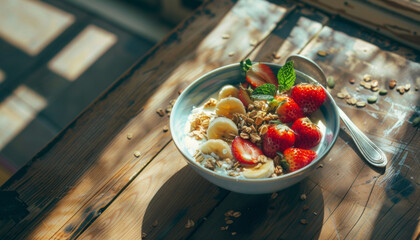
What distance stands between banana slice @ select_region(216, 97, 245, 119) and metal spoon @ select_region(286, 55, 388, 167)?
232 millimetres

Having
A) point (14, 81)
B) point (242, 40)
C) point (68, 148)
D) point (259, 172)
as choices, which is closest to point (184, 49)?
point (242, 40)

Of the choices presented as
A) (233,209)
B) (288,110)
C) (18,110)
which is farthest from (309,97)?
(18,110)

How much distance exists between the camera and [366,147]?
912 millimetres

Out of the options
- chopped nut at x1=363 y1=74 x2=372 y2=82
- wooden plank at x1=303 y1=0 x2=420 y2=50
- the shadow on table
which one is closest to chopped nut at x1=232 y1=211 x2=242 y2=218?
the shadow on table

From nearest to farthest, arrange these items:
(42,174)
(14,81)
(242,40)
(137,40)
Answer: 1. (42,174)
2. (242,40)
3. (14,81)
4. (137,40)

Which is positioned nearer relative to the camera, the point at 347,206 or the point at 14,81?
the point at 347,206

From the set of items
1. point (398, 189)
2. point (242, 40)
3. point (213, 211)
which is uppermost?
point (242, 40)

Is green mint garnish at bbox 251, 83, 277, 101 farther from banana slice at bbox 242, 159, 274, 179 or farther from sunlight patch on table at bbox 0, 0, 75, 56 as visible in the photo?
sunlight patch on table at bbox 0, 0, 75, 56

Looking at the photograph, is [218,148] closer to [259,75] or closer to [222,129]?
[222,129]

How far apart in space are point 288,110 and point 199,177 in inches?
10.5

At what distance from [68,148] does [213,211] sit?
44cm

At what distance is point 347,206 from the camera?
0.84m

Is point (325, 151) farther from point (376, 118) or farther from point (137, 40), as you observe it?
point (137, 40)

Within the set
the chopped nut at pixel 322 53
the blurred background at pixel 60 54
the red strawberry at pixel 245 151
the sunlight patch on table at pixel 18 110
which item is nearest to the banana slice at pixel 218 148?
the red strawberry at pixel 245 151
